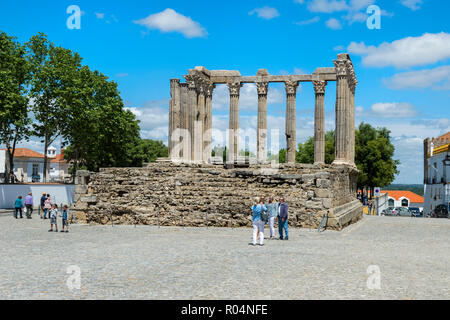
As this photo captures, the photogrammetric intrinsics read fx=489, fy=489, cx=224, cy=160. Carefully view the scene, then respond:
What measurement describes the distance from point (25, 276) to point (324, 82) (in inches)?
1107

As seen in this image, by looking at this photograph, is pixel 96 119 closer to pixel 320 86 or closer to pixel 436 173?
pixel 320 86

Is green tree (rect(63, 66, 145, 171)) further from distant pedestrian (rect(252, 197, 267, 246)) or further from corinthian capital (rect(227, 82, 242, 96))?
distant pedestrian (rect(252, 197, 267, 246))

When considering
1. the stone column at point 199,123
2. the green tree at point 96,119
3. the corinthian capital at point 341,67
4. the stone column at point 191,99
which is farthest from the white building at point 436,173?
the green tree at point 96,119

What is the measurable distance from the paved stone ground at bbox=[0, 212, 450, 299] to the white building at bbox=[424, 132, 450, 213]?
39.8 metres

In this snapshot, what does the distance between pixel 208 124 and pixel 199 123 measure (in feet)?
4.55

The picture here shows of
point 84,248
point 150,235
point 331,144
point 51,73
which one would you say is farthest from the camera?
point 331,144

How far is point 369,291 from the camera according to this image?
28.7 ft

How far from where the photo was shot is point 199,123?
3803 centimetres

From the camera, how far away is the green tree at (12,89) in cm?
3541

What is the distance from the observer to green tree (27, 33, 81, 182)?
3941cm

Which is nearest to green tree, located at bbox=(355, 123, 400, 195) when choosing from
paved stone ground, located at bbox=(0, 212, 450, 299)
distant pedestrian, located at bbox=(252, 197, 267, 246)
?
paved stone ground, located at bbox=(0, 212, 450, 299)

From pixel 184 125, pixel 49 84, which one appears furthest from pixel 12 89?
pixel 184 125
